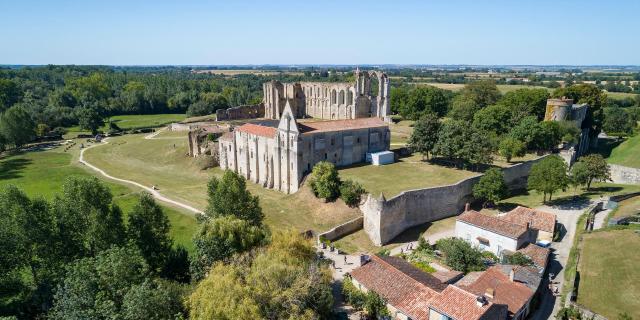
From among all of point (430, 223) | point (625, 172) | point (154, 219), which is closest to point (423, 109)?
point (625, 172)

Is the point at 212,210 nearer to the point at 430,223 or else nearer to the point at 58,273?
the point at 58,273

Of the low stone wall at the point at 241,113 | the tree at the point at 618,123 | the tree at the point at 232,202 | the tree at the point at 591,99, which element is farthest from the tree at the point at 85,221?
the tree at the point at 618,123

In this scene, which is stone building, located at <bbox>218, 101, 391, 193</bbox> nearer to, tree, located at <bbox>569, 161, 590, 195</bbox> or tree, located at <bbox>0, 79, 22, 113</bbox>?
tree, located at <bbox>569, 161, 590, 195</bbox>

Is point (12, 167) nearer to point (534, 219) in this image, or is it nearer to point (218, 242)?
point (218, 242)

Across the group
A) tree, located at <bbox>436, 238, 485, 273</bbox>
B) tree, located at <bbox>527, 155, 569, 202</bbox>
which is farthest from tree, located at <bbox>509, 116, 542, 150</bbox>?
tree, located at <bbox>436, 238, 485, 273</bbox>

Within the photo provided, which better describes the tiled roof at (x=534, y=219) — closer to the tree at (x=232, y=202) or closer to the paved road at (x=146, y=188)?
the tree at (x=232, y=202)

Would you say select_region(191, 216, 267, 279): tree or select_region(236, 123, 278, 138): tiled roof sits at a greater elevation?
select_region(236, 123, 278, 138): tiled roof
